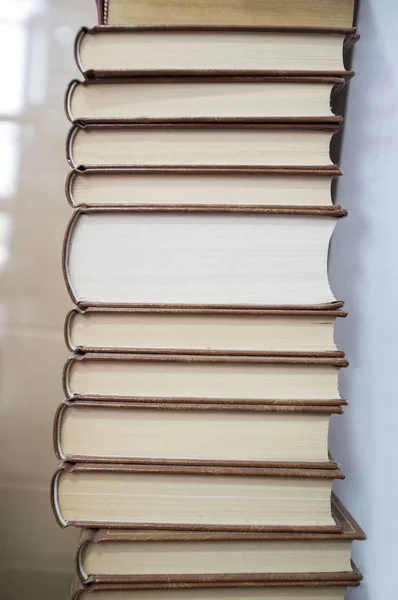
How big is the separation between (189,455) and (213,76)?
383 mm

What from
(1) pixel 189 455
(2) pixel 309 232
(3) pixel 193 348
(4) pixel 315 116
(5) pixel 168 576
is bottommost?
(5) pixel 168 576

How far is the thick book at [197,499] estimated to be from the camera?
1.75 ft

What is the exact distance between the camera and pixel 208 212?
0.53 metres

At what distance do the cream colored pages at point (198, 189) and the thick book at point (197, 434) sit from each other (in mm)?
208

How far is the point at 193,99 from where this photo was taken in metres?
0.53

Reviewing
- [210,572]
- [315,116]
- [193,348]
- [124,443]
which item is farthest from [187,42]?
[210,572]

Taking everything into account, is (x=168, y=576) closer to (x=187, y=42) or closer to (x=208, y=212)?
(x=208, y=212)

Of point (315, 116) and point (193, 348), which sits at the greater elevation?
point (315, 116)

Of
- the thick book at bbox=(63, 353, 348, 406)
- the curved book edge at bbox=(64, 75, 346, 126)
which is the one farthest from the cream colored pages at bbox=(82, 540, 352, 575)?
the curved book edge at bbox=(64, 75, 346, 126)

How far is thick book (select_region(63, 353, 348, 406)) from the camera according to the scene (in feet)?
1.76

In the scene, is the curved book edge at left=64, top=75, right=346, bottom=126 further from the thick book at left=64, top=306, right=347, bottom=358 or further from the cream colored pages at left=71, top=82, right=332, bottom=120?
the thick book at left=64, top=306, right=347, bottom=358

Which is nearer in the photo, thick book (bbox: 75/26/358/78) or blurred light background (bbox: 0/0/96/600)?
thick book (bbox: 75/26/358/78)

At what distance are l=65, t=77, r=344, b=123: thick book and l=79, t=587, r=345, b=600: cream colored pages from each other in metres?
0.48

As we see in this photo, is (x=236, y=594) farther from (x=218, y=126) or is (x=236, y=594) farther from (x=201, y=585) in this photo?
(x=218, y=126)
